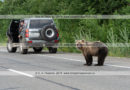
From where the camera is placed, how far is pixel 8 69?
15344 mm

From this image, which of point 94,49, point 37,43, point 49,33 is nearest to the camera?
point 94,49

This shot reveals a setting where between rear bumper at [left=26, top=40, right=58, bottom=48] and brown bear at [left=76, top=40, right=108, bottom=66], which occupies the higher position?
brown bear at [left=76, top=40, right=108, bottom=66]

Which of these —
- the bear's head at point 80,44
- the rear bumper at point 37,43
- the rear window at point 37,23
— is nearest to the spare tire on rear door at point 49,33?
the rear bumper at point 37,43

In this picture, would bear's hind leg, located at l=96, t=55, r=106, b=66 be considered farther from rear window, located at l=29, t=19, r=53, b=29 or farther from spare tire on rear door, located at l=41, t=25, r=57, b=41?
rear window, located at l=29, t=19, r=53, b=29

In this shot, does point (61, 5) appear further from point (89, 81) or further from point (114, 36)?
point (89, 81)

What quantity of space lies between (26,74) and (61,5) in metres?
23.5

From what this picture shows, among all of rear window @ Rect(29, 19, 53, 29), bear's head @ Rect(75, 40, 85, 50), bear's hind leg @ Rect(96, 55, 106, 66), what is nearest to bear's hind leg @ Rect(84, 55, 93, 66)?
bear's hind leg @ Rect(96, 55, 106, 66)

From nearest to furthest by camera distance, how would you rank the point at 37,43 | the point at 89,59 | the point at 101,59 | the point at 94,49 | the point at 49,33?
the point at 94,49 < the point at 101,59 < the point at 89,59 < the point at 37,43 < the point at 49,33

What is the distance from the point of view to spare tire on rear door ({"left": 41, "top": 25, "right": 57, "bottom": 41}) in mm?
24659

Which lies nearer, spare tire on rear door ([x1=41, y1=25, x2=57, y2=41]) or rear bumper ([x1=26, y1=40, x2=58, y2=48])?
rear bumper ([x1=26, y1=40, x2=58, y2=48])

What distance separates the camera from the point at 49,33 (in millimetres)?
25125

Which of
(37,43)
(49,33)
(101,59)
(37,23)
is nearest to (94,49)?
(101,59)

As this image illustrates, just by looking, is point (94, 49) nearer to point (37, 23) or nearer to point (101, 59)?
point (101, 59)

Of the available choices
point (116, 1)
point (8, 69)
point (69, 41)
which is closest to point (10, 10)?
point (116, 1)
